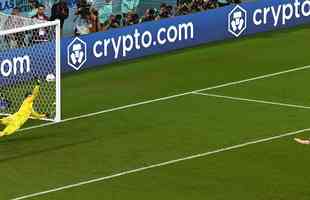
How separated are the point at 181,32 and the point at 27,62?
6.89 meters

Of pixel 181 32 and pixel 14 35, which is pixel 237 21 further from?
pixel 14 35

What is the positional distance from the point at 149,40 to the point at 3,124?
31.8 feet

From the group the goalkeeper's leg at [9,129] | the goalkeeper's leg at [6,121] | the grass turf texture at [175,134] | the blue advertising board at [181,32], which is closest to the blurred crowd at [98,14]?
the blue advertising board at [181,32]

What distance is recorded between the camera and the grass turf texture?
81.3 ft

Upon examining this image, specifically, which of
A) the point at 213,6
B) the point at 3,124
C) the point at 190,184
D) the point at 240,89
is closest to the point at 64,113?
the point at 3,124

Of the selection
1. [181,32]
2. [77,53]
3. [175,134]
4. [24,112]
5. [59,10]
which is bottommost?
Result: [175,134]

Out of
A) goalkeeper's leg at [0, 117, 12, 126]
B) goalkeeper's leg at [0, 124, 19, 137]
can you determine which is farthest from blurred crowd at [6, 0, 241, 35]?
goalkeeper's leg at [0, 124, 19, 137]

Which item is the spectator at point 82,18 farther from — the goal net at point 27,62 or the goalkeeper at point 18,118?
the goalkeeper at point 18,118

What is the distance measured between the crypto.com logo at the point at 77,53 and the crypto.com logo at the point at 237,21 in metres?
5.74

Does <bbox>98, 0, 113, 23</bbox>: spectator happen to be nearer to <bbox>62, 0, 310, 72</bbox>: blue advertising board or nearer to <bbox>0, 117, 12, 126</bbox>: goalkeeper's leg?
<bbox>62, 0, 310, 72</bbox>: blue advertising board

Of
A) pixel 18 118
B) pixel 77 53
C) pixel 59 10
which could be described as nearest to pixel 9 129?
pixel 18 118

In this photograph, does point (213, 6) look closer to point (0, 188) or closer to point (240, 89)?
point (240, 89)

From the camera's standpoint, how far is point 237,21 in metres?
39.4

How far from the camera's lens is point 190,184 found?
24.9 meters
